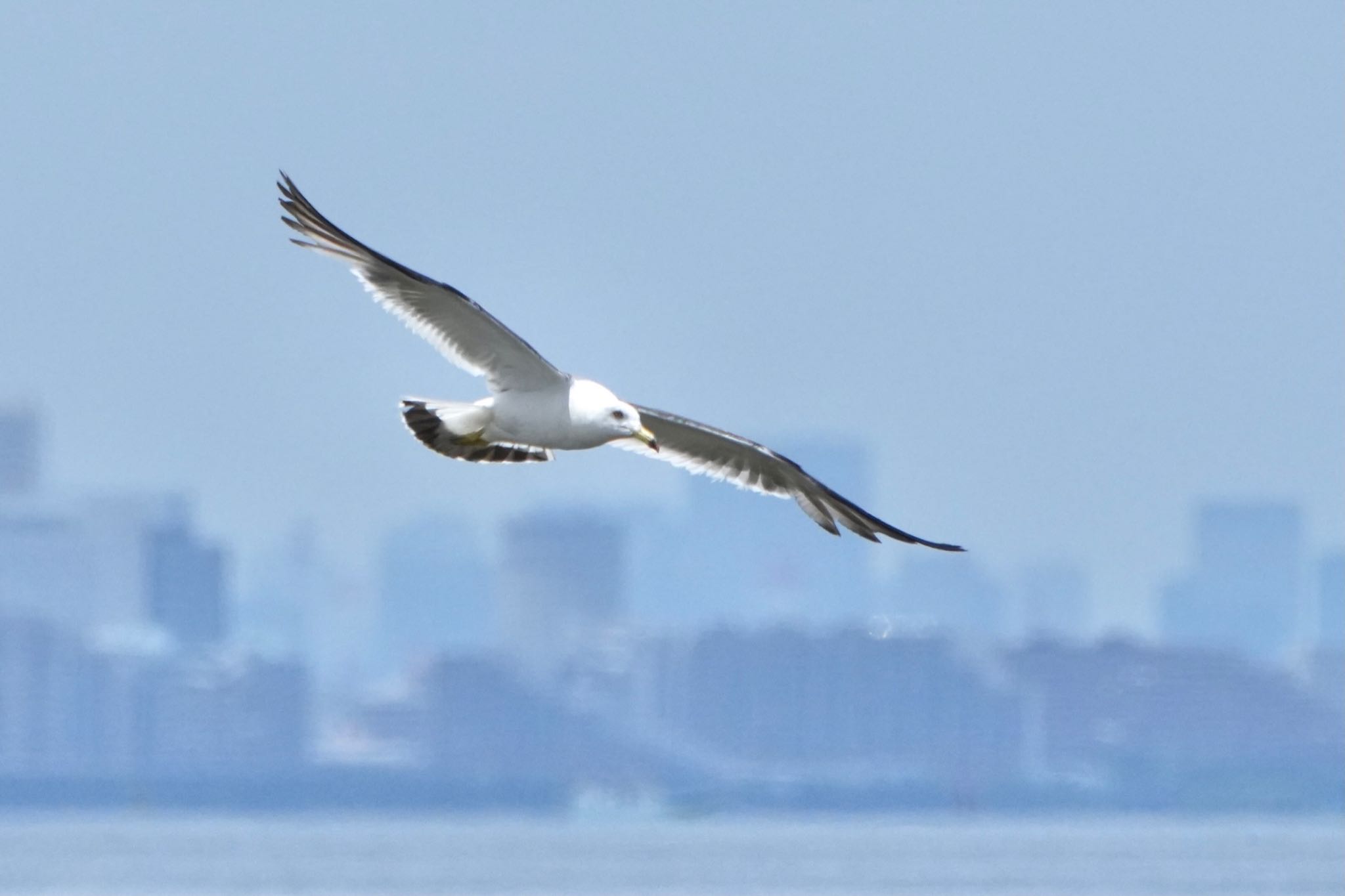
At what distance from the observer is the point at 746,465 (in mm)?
21156

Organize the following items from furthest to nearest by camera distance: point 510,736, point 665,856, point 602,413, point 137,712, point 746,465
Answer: point 137,712 → point 510,736 → point 665,856 → point 746,465 → point 602,413

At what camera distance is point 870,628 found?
186 m

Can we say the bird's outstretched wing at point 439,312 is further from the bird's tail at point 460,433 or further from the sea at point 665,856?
the sea at point 665,856

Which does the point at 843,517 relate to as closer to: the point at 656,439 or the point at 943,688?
the point at 656,439

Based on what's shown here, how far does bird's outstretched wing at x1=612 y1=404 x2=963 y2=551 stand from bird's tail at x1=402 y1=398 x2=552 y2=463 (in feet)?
2.20

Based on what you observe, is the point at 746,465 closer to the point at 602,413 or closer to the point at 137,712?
the point at 602,413

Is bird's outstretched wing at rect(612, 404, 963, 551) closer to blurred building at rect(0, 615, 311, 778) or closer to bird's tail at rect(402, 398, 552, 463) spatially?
bird's tail at rect(402, 398, 552, 463)

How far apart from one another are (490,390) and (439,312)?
0.61 m

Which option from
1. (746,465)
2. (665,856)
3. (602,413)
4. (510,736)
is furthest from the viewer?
(510,736)

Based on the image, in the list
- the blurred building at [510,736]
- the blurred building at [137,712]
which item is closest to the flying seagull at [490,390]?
the blurred building at [510,736]

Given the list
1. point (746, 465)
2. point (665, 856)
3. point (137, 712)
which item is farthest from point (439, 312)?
point (137, 712)

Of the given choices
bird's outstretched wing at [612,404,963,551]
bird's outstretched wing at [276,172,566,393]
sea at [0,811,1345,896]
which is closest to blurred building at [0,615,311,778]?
sea at [0,811,1345,896]

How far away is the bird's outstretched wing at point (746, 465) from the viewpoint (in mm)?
20531

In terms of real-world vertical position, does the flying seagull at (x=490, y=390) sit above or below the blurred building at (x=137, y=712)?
above
